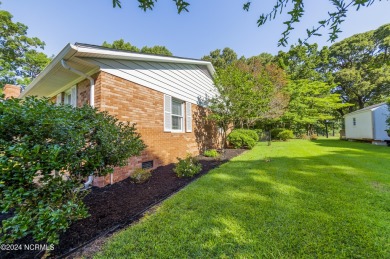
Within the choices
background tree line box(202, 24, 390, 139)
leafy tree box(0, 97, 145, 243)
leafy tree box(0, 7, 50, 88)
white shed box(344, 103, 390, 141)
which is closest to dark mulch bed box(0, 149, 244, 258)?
leafy tree box(0, 97, 145, 243)

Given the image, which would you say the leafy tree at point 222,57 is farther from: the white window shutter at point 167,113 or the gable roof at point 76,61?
the white window shutter at point 167,113

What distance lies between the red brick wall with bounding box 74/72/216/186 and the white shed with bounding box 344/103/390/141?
606 inches

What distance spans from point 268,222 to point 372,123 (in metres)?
16.8

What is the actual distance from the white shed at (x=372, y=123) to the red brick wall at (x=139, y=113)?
1540 cm

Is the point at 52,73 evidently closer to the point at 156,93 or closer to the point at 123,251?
the point at 156,93

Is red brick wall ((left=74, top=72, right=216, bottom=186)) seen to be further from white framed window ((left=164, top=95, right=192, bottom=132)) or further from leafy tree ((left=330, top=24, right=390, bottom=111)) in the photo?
leafy tree ((left=330, top=24, right=390, bottom=111))

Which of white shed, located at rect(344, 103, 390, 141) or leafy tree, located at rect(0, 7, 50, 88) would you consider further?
leafy tree, located at rect(0, 7, 50, 88)

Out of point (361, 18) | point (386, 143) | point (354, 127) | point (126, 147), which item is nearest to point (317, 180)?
point (361, 18)

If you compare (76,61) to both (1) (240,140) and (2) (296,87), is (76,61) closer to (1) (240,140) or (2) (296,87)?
(1) (240,140)

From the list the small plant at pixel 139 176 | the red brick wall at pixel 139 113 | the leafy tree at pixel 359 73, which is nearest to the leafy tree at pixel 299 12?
the red brick wall at pixel 139 113

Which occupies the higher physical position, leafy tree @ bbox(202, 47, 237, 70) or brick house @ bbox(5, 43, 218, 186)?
leafy tree @ bbox(202, 47, 237, 70)

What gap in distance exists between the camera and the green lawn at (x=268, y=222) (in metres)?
1.99

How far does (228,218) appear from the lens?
2670 mm

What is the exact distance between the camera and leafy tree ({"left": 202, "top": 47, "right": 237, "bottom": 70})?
25.4m
